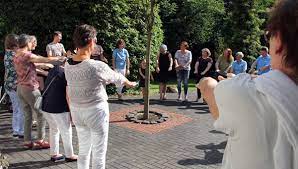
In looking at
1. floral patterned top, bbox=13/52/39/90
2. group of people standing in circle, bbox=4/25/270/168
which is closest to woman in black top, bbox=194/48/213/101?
group of people standing in circle, bbox=4/25/270/168

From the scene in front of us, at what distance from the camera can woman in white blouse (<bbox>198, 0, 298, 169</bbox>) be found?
5.09 feet

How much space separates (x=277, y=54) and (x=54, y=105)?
188 inches

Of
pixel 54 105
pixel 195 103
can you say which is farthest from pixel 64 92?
pixel 195 103

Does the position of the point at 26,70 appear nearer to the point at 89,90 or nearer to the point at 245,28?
the point at 89,90

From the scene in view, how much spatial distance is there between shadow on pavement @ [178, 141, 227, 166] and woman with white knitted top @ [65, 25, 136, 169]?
2.10 metres

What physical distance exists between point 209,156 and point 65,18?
775 centimetres

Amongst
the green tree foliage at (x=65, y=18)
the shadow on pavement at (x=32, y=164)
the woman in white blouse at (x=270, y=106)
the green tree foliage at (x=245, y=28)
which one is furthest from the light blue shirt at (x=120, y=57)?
the green tree foliage at (x=245, y=28)

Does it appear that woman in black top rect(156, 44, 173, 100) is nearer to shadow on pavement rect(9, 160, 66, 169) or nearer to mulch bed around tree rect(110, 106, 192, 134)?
mulch bed around tree rect(110, 106, 192, 134)

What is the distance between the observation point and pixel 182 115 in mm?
9945

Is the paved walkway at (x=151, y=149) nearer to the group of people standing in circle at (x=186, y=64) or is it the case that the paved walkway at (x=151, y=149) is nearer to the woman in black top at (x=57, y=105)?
the woman in black top at (x=57, y=105)

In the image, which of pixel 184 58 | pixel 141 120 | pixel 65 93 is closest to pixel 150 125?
pixel 141 120

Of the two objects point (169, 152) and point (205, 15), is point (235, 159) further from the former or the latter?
point (205, 15)

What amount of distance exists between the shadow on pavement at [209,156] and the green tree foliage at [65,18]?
6722 mm

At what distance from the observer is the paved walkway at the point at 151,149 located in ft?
20.9
